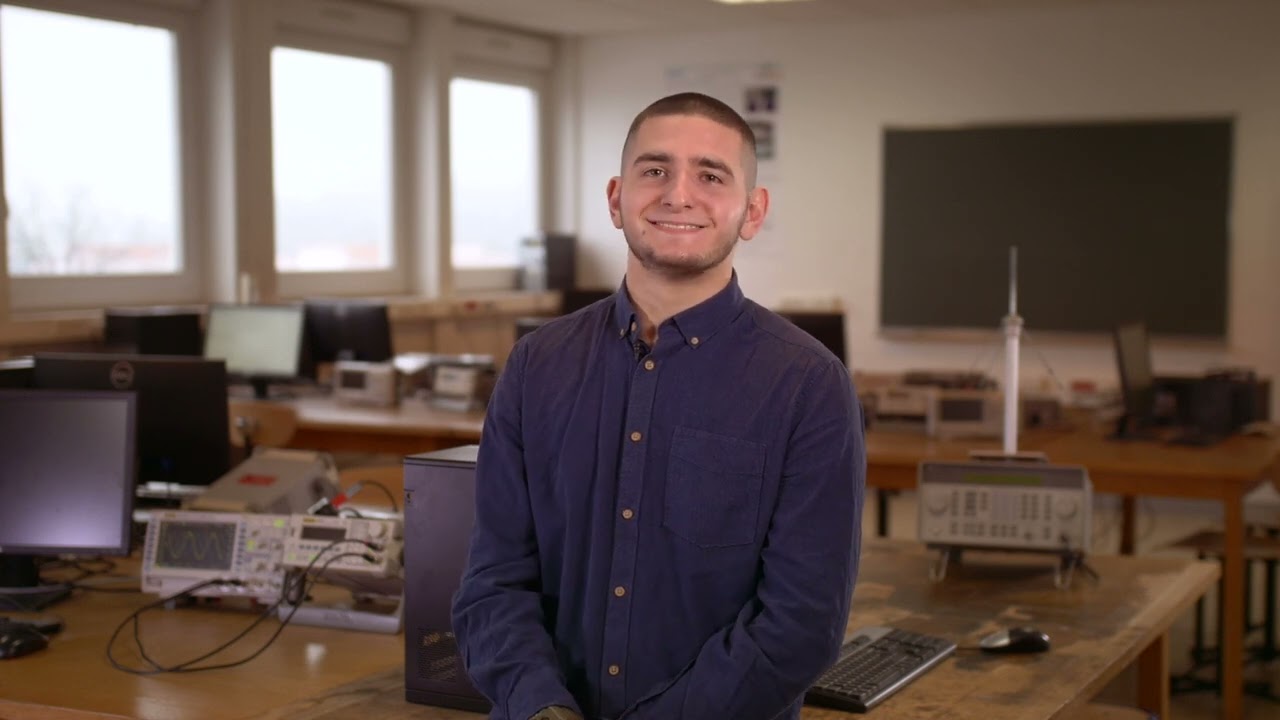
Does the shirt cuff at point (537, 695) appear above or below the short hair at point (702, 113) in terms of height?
below

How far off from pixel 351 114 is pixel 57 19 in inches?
76.6

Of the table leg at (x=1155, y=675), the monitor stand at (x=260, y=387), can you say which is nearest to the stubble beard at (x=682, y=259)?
the table leg at (x=1155, y=675)

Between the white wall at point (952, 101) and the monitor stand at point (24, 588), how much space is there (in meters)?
5.74

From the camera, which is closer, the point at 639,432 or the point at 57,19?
the point at 639,432

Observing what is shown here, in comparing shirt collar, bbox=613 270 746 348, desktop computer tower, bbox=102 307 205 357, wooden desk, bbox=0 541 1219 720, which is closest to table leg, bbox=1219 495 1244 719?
wooden desk, bbox=0 541 1219 720

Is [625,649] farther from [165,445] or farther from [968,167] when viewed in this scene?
[968,167]

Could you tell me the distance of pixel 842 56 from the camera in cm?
839

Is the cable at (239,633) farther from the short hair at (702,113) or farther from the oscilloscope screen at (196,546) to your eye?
the short hair at (702,113)

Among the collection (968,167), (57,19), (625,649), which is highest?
(57,19)

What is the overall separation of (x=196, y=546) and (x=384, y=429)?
2715mm

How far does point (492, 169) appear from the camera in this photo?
9.01 m

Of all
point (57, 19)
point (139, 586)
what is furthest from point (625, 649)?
point (57, 19)

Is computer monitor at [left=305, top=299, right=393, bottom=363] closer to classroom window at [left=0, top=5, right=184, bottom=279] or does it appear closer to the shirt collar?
classroom window at [left=0, top=5, right=184, bottom=279]

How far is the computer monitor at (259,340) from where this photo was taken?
6.23 metres
